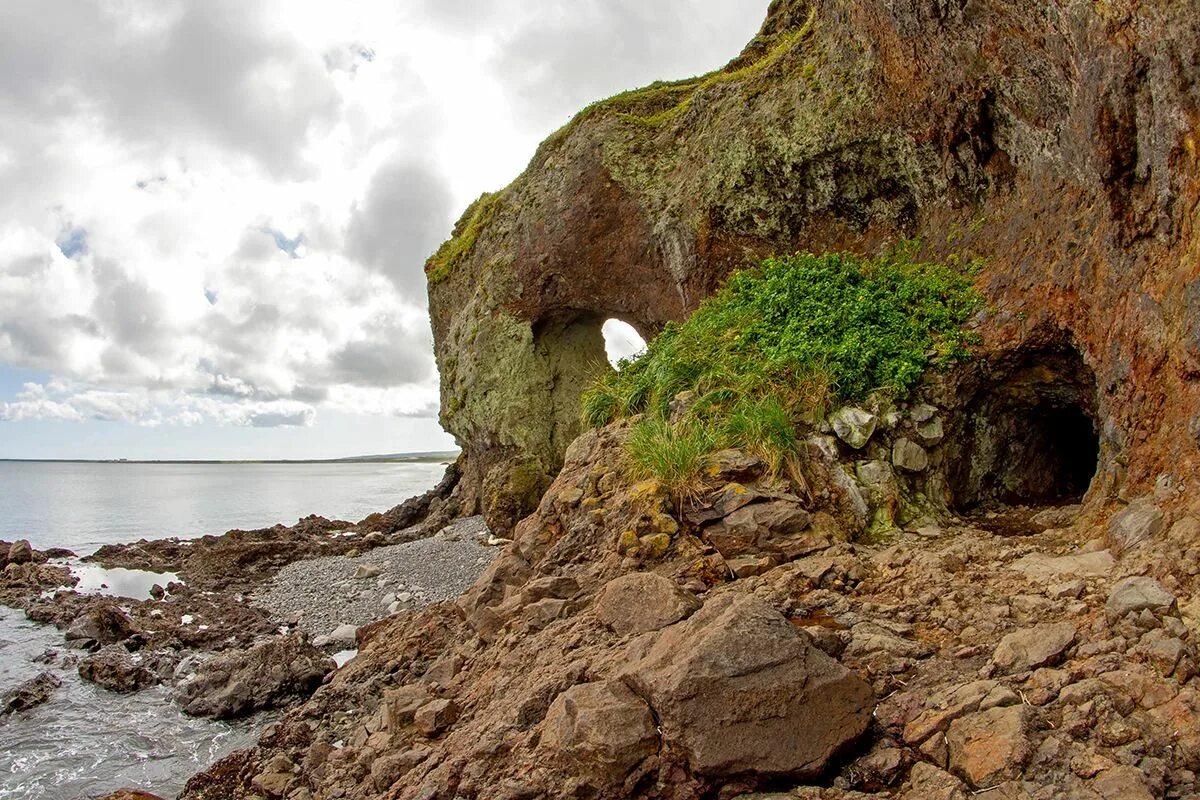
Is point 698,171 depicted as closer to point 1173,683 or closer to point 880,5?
point 880,5

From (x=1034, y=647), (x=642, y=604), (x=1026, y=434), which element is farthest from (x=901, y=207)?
(x=1034, y=647)

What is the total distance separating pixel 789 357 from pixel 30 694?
42.8 ft

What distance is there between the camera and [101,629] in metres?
14.4

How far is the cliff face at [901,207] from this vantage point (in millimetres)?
6391

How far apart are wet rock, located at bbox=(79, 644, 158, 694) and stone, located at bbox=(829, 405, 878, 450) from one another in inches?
467

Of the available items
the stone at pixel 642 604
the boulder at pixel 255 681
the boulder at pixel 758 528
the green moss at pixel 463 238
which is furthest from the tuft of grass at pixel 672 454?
the green moss at pixel 463 238

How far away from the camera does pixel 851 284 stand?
11.0 metres

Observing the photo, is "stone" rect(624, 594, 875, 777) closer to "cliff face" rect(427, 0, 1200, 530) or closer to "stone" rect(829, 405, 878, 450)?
"cliff face" rect(427, 0, 1200, 530)

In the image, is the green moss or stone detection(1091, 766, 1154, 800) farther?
the green moss

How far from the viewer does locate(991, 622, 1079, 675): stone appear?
4336 mm

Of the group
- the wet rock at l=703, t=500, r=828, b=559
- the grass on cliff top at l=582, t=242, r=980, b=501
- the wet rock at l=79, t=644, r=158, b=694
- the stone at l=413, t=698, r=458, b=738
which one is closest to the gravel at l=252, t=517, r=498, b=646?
the wet rock at l=79, t=644, r=158, b=694

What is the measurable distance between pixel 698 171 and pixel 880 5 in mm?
5404

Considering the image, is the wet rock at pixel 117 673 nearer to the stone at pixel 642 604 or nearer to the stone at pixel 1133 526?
the stone at pixel 642 604

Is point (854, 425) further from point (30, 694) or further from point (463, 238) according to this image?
point (463, 238)
